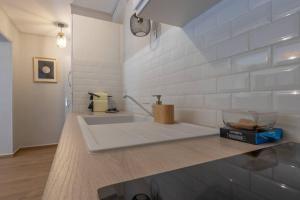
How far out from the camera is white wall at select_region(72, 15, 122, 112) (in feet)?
7.07

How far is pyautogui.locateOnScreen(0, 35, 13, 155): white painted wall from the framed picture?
570mm

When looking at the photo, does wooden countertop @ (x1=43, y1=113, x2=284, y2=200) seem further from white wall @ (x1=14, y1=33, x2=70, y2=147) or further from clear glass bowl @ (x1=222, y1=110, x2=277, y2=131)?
white wall @ (x1=14, y1=33, x2=70, y2=147)

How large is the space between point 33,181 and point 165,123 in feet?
6.76

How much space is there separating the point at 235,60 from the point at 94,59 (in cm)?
192

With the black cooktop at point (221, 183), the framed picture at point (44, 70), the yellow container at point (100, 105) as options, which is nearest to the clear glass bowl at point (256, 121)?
the black cooktop at point (221, 183)

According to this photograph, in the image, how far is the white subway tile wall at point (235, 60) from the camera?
56cm

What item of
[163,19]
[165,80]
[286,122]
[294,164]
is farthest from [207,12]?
[294,164]

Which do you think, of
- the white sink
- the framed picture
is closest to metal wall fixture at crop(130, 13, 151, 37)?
the white sink

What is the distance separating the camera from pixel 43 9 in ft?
Answer: 8.09

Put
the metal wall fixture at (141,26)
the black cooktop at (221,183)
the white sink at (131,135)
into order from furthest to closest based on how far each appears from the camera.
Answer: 1. the metal wall fixture at (141,26)
2. the white sink at (131,135)
3. the black cooktop at (221,183)

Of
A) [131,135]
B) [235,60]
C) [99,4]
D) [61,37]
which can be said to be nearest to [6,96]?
[61,37]

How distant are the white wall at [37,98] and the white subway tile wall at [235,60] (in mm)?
3152

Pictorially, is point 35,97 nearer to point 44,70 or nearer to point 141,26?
point 44,70

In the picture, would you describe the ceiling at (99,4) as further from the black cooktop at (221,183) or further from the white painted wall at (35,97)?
the black cooktop at (221,183)
